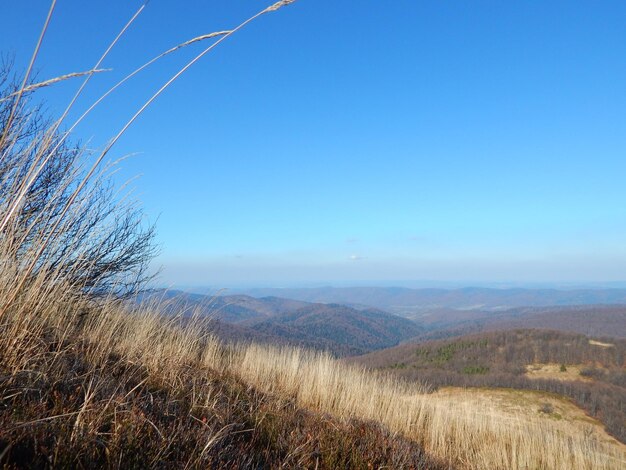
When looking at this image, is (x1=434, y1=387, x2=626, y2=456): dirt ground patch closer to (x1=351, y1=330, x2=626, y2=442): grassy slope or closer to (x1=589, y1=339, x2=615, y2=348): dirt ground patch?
(x1=351, y1=330, x2=626, y2=442): grassy slope

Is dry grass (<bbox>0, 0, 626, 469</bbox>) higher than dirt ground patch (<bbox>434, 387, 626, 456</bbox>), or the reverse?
dry grass (<bbox>0, 0, 626, 469</bbox>)

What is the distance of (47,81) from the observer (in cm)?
134

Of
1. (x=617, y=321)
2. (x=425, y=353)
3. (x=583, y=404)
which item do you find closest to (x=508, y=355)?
(x=425, y=353)

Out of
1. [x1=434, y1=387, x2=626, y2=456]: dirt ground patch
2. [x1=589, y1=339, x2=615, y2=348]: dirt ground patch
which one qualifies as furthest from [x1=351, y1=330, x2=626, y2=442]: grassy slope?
[x1=434, y1=387, x2=626, y2=456]: dirt ground patch

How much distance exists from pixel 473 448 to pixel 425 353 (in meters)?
57.9

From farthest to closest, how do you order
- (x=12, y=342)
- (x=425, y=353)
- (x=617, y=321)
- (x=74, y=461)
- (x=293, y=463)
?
(x=617, y=321), (x=425, y=353), (x=293, y=463), (x=12, y=342), (x=74, y=461)

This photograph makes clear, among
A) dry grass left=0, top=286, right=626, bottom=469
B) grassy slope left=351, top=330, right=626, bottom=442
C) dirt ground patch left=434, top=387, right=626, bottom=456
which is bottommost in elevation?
grassy slope left=351, top=330, right=626, bottom=442

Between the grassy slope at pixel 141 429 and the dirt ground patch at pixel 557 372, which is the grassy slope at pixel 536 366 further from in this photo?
the grassy slope at pixel 141 429

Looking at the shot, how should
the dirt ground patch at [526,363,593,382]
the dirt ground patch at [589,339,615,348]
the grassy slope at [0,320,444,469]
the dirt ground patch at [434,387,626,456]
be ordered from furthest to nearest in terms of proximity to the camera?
the dirt ground patch at [589,339,615,348]
the dirt ground patch at [526,363,593,382]
the dirt ground patch at [434,387,626,456]
the grassy slope at [0,320,444,469]

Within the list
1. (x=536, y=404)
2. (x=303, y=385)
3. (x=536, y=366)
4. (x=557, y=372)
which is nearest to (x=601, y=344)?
(x=536, y=366)

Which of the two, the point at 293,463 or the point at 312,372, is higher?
the point at 293,463

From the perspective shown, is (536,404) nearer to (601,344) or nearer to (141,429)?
(141,429)

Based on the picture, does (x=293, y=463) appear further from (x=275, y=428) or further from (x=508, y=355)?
(x=508, y=355)

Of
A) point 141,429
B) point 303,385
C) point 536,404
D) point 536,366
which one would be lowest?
point 536,366
